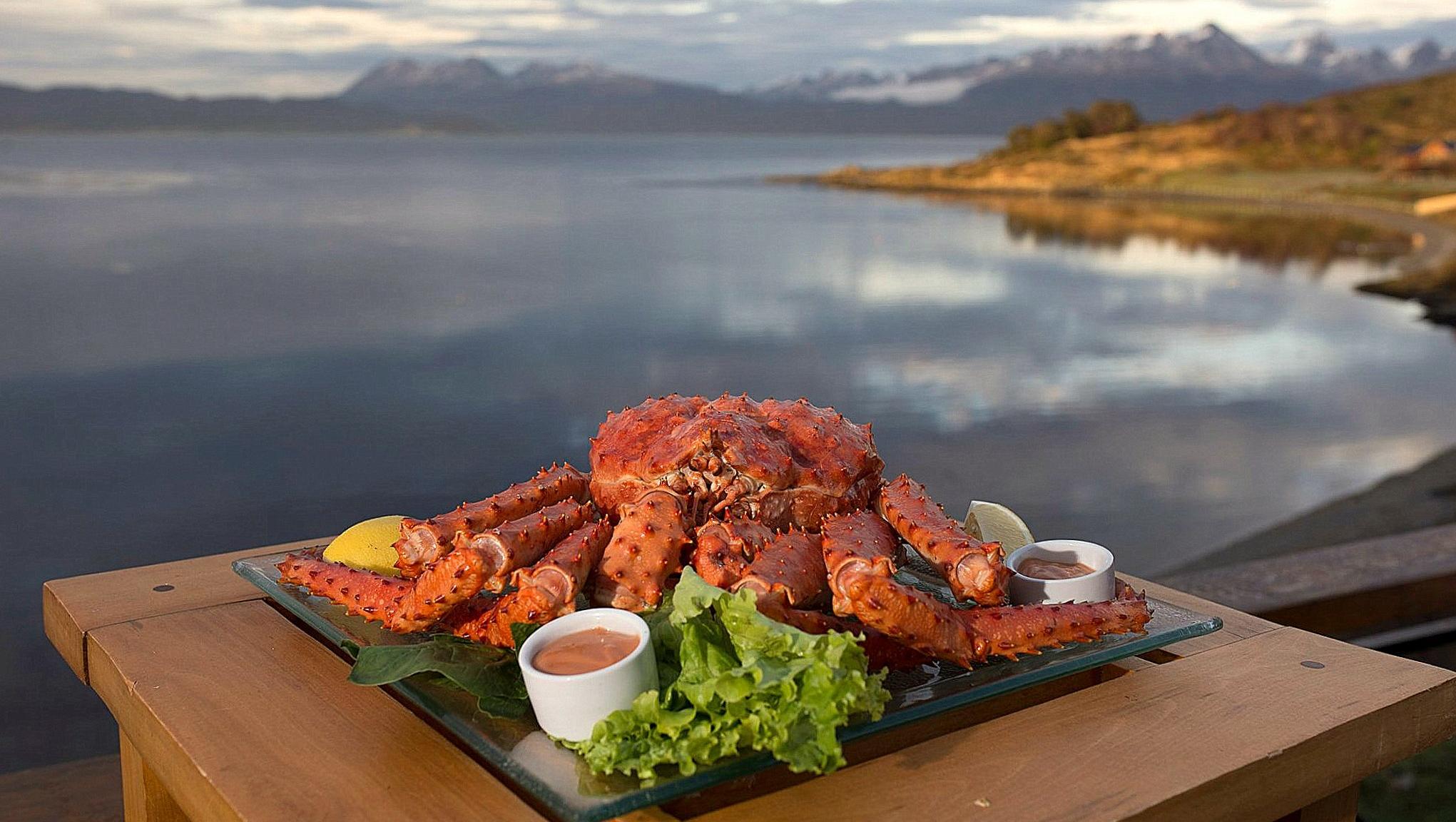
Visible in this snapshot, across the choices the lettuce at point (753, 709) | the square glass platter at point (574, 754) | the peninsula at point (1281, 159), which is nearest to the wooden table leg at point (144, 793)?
the square glass platter at point (574, 754)

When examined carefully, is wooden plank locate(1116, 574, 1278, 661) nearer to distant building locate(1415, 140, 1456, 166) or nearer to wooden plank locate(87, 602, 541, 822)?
wooden plank locate(87, 602, 541, 822)

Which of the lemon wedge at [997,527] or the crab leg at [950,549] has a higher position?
the crab leg at [950,549]

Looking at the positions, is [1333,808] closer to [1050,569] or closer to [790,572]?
[1050,569]

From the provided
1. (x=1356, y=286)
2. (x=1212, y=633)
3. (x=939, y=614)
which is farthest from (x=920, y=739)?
(x=1356, y=286)

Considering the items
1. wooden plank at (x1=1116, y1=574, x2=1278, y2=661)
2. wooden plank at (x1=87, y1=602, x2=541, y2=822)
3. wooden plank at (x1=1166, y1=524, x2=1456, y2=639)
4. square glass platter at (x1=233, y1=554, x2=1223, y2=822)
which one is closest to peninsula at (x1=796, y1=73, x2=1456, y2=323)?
wooden plank at (x1=1166, y1=524, x2=1456, y2=639)

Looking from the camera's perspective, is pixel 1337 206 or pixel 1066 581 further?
pixel 1337 206

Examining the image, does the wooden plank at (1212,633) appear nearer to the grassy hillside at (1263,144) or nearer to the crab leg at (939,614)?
the crab leg at (939,614)
